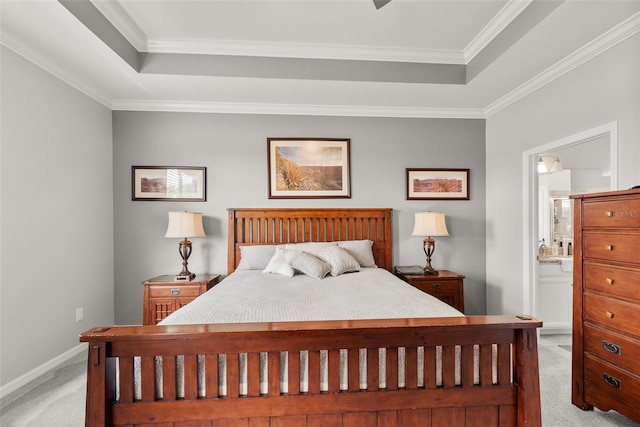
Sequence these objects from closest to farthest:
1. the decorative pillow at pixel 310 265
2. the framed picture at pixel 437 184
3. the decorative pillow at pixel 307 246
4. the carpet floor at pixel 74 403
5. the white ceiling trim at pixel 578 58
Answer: the carpet floor at pixel 74 403
the white ceiling trim at pixel 578 58
the decorative pillow at pixel 310 265
the decorative pillow at pixel 307 246
the framed picture at pixel 437 184

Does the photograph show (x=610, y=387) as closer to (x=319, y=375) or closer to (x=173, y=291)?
(x=319, y=375)

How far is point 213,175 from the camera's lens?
12.0ft

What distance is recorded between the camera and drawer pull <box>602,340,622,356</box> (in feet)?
6.01

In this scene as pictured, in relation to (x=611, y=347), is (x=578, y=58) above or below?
above

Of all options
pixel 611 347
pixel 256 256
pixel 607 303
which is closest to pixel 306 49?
pixel 256 256

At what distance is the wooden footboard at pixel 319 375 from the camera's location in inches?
50.6

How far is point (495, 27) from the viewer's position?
2.56 meters

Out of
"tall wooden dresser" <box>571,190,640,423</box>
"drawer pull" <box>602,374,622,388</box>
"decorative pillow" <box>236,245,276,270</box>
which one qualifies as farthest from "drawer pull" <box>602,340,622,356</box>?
"decorative pillow" <box>236,245,276,270</box>

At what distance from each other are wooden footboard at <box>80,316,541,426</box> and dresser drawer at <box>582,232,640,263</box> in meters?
0.94

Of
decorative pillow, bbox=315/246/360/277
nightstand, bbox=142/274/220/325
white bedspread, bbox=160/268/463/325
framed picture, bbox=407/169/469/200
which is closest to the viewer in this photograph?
white bedspread, bbox=160/268/463/325

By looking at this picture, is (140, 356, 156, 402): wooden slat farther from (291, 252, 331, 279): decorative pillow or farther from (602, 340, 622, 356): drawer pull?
(602, 340, 622, 356): drawer pull

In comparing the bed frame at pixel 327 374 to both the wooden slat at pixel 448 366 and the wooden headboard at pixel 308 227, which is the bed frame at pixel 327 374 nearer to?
the wooden slat at pixel 448 366

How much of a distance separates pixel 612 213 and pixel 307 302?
6.20 feet

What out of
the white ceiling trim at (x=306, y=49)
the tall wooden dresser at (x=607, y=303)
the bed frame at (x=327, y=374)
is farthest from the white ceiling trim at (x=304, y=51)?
the bed frame at (x=327, y=374)
